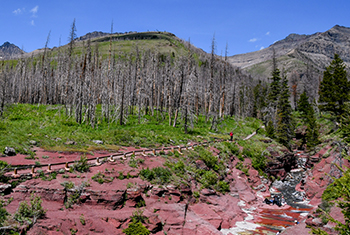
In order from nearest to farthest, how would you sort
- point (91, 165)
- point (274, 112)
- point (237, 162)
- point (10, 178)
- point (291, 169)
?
point (10, 178) → point (91, 165) → point (237, 162) → point (291, 169) → point (274, 112)

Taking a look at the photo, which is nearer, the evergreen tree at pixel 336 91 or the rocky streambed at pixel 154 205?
the rocky streambed at pixel 154 205

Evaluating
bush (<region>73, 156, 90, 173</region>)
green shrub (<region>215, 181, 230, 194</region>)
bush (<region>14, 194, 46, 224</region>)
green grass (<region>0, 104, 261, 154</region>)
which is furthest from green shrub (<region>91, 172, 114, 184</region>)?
green shrub (<region>215, 181, 230, 194</region>)

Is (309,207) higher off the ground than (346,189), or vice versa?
(346,189)

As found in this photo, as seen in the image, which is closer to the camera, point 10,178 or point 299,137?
point 10,178

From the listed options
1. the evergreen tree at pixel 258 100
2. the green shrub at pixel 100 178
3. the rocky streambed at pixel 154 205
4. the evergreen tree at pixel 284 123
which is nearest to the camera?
the rocky streambed at pixel 154 205

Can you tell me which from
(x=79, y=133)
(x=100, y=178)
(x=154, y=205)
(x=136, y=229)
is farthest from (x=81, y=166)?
(x=79, y=133)

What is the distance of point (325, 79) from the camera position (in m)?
40.4

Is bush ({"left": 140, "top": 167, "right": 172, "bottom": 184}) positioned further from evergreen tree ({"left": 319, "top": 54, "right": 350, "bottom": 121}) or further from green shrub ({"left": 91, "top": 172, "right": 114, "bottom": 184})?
evergreen tree ({"left": 319, "top": 54, "right": 350, "bottom": 121})

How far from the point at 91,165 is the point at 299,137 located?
169ft

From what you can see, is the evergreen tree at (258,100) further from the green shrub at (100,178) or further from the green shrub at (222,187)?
the green shrub at (100,178)

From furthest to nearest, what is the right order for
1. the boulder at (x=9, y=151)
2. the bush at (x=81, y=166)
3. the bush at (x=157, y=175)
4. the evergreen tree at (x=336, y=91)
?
the evergreen tree at (x=336, y=91) < the bush at (x=157, y=175) < the boulder at (x=9, y=151) < the bush at (x=81, y=166)

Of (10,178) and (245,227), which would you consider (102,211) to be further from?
(245,227)

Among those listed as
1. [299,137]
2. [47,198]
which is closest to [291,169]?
[299,137]

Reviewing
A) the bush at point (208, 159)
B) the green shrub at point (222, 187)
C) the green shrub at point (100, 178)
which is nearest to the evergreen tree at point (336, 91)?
the bush at point (208, 159)
